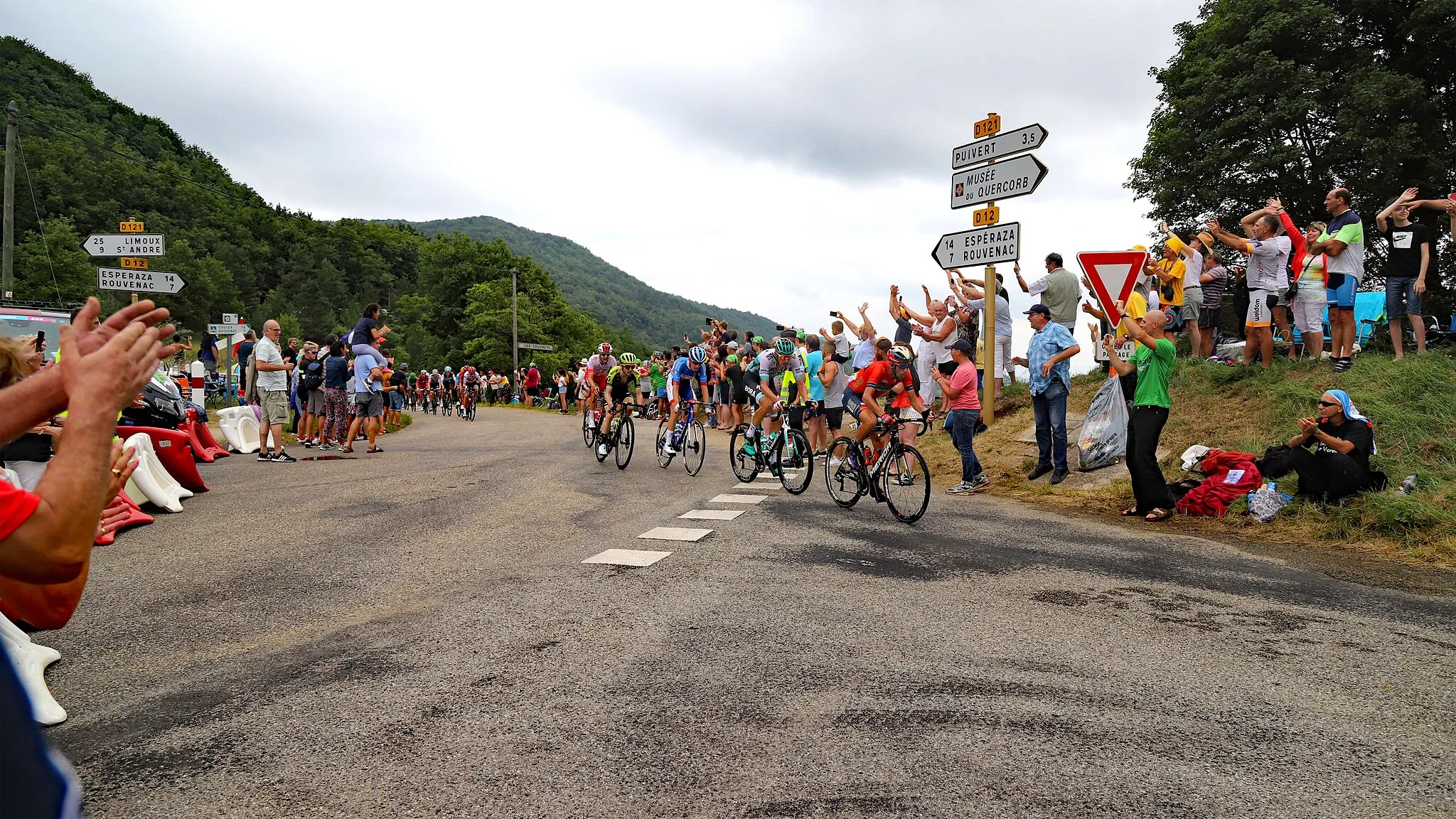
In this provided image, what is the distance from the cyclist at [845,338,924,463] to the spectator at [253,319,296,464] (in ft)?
29.5

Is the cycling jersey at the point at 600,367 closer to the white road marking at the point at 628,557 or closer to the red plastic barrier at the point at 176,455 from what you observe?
the red plastic barrier at the point at 176,455

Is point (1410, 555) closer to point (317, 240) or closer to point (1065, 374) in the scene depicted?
point (1065, 374)

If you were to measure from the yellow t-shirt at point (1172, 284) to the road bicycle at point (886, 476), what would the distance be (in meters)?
5.97

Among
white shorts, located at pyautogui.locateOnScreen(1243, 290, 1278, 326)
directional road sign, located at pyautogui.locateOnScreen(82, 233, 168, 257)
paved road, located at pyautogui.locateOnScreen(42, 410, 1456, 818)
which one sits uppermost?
directional road sign, located at pyautogui.locateOnScreen(82, 233, 168, 257)

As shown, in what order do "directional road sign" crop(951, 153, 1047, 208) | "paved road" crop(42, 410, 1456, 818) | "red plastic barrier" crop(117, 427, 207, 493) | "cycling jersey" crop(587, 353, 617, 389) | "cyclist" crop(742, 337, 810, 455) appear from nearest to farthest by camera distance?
"paved road" crop(42, 410, 1456, 818)
"red plastic barrier" crop(117, 427, 207, 493)
"cyclist" crop(742, 337, 810, 455)
"directional road sign" crop(951, 153, 1047, 208)
"cycling jersey" crop(587, 353, 617, 389)

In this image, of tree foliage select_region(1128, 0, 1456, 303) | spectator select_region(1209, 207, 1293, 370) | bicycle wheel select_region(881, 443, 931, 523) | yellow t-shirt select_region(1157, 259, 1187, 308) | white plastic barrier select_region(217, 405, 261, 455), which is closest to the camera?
bicycle wheel select_region(881, 443, 931, 523)

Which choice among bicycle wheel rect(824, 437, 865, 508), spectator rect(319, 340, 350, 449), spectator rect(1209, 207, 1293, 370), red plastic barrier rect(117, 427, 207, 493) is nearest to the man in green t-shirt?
spectator rect(1209, 207, 1293, 370)

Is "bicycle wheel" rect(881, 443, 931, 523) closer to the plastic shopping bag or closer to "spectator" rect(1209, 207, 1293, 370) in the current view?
the plastic shopping bag

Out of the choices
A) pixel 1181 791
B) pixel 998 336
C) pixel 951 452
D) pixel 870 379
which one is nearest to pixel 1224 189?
pixel 998 336

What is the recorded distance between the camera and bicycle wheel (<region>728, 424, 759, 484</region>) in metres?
12.0

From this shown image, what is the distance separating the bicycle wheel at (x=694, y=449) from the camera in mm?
12945

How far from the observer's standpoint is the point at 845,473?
9945 millimetres

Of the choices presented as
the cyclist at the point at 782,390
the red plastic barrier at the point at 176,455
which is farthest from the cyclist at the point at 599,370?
the red plastic barrier at the point at 176,455

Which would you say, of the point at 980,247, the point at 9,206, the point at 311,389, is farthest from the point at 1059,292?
the point at 9,206
